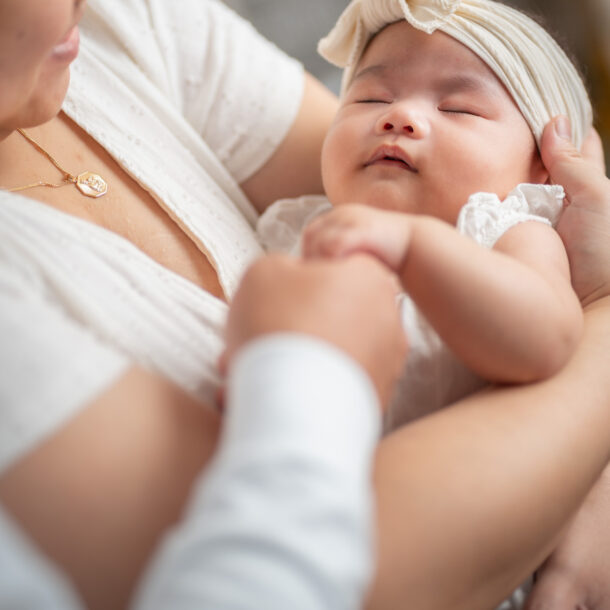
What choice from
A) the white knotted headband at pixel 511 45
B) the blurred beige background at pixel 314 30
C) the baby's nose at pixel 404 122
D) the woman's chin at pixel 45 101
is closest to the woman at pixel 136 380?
the woman's chin at pixel 45 101

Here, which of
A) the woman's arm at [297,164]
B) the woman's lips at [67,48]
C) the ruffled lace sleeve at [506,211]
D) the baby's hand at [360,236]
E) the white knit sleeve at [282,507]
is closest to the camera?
the white knit sleeve at [282,507]

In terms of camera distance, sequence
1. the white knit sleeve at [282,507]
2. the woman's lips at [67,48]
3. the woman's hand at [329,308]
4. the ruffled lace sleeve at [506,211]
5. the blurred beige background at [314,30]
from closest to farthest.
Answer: the white knit sleeve at [282,507], the woman's hand at [329,308], the woman's lips at [67,48], the ruffled lace sleeve at [506,211], the blurred beige background at [314,30]

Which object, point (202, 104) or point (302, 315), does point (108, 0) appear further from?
point (302, 315)

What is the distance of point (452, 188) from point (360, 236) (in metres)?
0.38

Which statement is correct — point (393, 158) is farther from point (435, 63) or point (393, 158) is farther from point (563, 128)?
point (563, 128)

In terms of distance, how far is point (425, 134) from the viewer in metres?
0.95

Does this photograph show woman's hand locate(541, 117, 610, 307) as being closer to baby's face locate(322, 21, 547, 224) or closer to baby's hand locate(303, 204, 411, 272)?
baby's face locate(322, 21, 547, 224)

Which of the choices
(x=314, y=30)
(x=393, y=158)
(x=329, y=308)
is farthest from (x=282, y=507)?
(x=314, y=30)

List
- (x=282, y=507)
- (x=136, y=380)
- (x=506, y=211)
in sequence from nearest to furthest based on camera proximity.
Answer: (x=282, y=507)
(x=136, y=380)
(x=506, y=211)

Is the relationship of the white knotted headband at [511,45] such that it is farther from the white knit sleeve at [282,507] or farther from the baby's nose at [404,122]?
the white knit sleeve at [282,507]

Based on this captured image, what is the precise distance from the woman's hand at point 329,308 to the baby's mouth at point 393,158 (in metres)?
0.40

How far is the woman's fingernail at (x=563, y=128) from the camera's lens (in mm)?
1028

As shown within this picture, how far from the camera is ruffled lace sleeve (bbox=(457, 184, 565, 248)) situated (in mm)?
838

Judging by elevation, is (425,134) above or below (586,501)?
above
